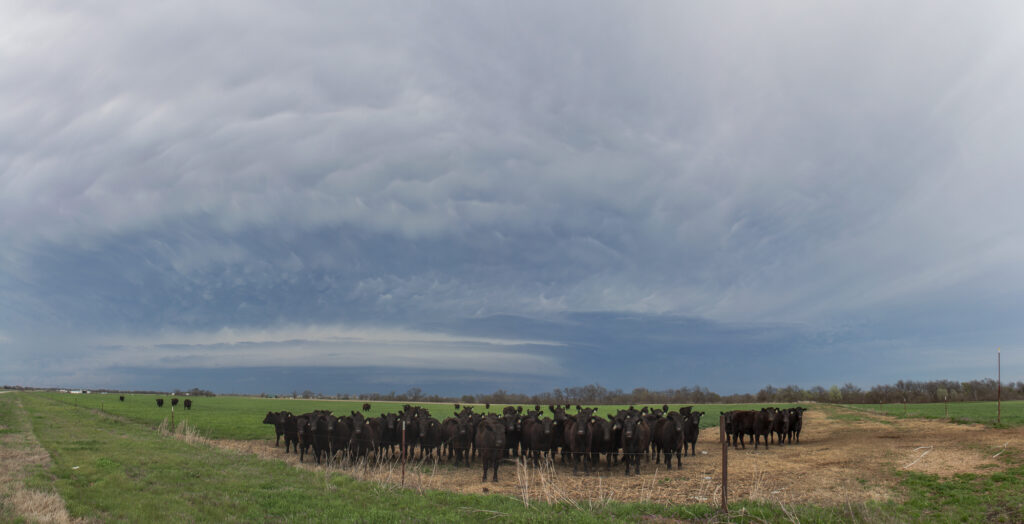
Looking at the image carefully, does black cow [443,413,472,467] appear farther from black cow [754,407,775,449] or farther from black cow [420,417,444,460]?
black cow [754,407,775,449]

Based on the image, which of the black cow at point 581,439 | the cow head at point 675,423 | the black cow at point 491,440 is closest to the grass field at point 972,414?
the cow head at point 675,423

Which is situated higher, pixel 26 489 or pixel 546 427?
pixel 546 427

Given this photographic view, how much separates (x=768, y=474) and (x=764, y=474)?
8.9 inches

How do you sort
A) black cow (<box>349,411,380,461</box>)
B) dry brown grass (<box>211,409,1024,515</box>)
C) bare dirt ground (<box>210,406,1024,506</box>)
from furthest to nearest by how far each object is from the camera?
black cow (<box>349,411,380,461</box>), bare dirt ground (<box>210,406,1024,506</box>), dry brown grass (<box>211,409,1024,515</box>)

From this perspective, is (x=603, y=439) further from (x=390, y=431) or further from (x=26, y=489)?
(x=26, y=489)

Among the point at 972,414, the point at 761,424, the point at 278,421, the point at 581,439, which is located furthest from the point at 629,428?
the point at 972,414

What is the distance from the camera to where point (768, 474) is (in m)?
16.8

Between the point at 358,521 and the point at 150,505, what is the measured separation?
190 inches

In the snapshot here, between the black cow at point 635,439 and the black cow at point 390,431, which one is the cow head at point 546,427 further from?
the black cow at point 390,431

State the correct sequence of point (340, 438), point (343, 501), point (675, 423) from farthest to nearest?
point (340, 438) → point (675, 423) → point (343, 501)

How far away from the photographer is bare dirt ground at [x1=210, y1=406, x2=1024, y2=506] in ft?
45.1

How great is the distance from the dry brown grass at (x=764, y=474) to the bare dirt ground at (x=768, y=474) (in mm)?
25

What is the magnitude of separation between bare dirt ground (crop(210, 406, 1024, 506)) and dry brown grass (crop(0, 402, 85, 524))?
6.86m

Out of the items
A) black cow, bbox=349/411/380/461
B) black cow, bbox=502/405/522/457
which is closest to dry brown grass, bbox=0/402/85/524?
black cow, bbox=349/411/380/461
